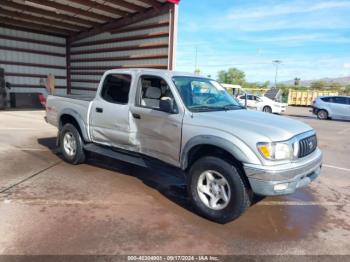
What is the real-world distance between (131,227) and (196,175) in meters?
1.09

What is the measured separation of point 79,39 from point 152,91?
18887mm

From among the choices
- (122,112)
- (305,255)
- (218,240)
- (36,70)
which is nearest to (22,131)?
(122,112)

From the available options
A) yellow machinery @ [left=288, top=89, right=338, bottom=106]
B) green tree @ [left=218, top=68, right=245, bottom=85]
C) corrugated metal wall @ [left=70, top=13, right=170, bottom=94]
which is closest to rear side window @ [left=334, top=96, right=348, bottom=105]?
corrugated metal wall @ [left=70, top=13, right=170, bottom=94]

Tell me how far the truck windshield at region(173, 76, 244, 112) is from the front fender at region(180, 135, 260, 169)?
55cm

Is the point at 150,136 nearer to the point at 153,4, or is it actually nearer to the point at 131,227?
the point at 131,227

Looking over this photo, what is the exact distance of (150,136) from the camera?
494cm

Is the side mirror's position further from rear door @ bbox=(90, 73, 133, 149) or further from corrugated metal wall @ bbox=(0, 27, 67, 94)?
corrugated metal wall @ bbox=(0, 27, 67, 94)

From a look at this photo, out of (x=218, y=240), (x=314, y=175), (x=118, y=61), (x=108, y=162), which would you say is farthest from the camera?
(x=118, y=61)

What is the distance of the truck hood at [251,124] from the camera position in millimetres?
3830

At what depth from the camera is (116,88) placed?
568 centimetres

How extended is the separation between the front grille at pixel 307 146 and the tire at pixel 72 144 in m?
4.15

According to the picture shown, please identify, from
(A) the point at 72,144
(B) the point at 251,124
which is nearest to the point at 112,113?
(A) the point at 72,144

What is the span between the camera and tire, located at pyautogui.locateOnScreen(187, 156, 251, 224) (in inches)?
153

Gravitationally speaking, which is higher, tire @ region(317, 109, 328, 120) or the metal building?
the metal building
